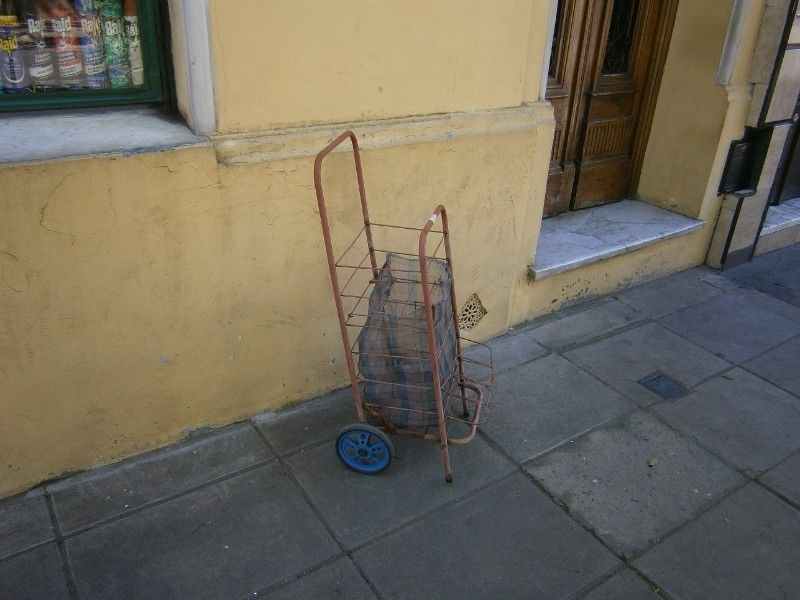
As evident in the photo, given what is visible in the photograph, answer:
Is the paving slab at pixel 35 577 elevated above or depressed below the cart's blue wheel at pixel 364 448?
below

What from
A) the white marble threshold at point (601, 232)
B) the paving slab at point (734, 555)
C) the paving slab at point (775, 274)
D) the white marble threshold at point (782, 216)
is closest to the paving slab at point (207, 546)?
the paving slab at point (734, 555)

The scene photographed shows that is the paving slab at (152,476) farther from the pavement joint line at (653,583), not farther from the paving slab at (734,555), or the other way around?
the paving slab at (734,555)

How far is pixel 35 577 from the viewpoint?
8.59 ft

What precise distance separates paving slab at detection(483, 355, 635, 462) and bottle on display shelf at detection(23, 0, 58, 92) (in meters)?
2.63

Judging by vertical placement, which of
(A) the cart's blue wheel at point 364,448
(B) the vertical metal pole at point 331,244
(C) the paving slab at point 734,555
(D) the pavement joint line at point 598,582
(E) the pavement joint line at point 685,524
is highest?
(B) the vertical metal pole at point 331,244

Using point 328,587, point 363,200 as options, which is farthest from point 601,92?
point 328,587

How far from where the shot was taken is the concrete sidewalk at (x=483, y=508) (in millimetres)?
2697

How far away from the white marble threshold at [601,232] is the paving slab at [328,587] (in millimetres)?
2345

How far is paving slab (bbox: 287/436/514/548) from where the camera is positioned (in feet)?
9.73

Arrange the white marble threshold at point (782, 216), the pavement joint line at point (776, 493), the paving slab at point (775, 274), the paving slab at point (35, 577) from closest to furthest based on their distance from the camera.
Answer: the paving slab at point (35, 577) → the pavement joint line at point (776, 493) → the paving slab at point (775, 274) → the white marble threshold at point (782, 216)

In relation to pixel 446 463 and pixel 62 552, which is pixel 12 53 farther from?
pixel 446 463

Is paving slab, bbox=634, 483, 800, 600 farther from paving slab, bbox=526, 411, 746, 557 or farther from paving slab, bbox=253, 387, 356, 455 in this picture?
paving slab, bbox=253, 387, 356, 455

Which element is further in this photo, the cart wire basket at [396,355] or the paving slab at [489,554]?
the cart wire basket at [396,355]

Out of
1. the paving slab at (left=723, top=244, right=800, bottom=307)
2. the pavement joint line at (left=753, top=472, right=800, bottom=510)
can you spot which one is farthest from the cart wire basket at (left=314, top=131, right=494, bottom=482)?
the paving slab at (left=723, top=244, right=800, bottom=307)
